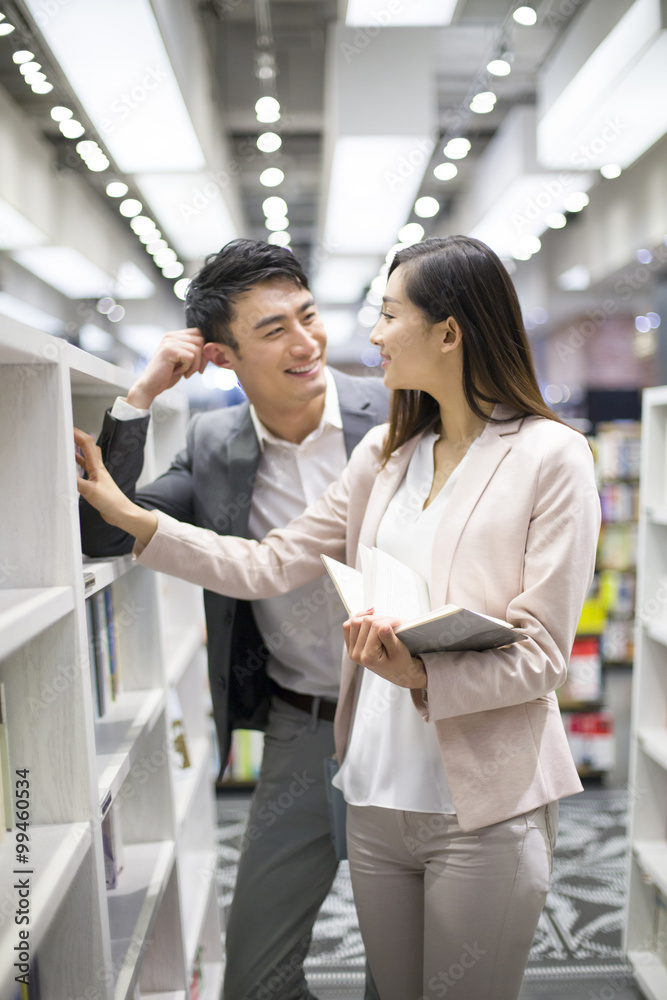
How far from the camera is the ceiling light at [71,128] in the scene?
4.16m

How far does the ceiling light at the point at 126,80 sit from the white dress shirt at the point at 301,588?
1.76 meters

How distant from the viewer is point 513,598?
4.69 feet

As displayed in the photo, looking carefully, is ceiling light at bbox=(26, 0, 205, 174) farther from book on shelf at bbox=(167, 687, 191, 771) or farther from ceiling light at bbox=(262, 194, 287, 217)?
book on shelf at bbox=(167, 687, 191, 771)

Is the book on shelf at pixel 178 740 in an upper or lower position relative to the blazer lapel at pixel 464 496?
lower

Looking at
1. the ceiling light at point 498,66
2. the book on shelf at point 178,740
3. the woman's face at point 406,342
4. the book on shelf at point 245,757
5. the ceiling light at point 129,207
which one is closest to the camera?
the woman's face at point 406,342

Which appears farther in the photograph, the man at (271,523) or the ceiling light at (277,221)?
the ceiling light at (277,221)

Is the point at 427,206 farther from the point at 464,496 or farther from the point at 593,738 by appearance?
the point at 464,496

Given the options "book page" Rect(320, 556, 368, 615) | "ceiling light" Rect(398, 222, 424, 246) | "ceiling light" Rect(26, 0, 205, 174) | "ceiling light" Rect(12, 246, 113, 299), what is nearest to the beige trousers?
"book page" Rect(320, 556, 368, 615)

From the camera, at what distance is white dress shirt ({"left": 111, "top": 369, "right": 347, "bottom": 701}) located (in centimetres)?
213

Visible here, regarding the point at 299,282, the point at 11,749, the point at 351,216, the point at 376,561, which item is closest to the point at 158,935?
the point at 11,749

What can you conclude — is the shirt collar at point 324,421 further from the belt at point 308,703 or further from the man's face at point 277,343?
the belt at point 308,703

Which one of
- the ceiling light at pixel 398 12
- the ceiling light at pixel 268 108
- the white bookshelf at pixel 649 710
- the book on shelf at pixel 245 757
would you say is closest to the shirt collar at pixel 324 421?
the white bookshelf at pixel 649 710

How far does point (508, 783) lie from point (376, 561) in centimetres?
45

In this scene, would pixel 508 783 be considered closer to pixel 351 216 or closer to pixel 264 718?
pixel 264 718
